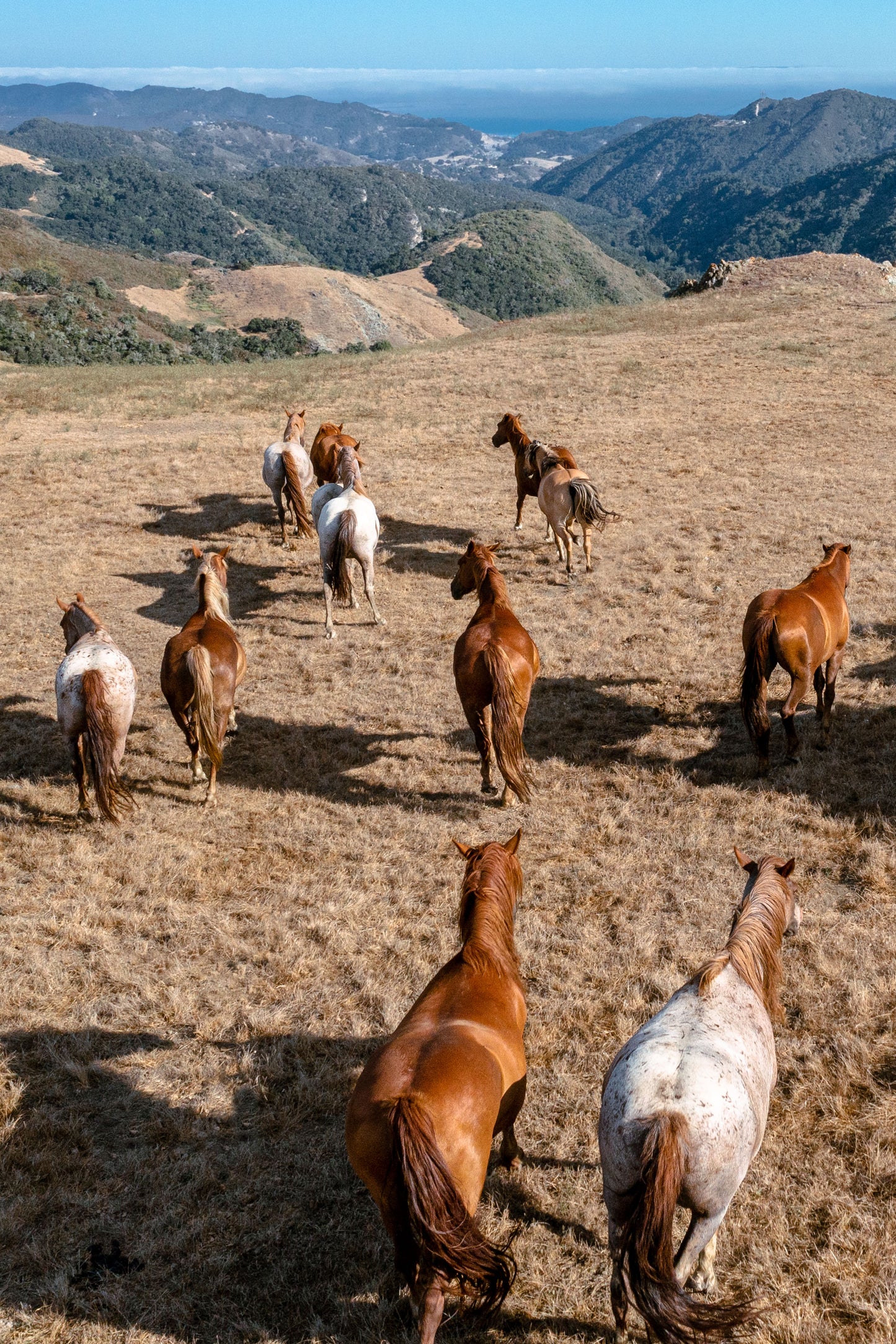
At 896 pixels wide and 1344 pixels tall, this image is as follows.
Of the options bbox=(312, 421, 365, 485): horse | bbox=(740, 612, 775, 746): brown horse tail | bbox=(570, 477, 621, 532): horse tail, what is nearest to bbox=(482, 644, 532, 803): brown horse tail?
bbox=(740, 612, 775, 746): brown horse tail

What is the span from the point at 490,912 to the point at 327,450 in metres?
11.5

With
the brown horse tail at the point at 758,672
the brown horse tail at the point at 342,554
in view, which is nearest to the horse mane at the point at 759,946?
the brown horse tail at the point at 758,672

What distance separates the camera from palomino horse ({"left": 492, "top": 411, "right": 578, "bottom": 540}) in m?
13.1

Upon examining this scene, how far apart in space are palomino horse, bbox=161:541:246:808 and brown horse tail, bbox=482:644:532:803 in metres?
2.23

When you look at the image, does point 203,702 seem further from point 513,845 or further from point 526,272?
point 526,272

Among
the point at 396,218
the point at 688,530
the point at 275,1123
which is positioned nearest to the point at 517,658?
the point at 275,1123

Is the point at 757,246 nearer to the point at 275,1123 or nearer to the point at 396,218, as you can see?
the point at 396,218

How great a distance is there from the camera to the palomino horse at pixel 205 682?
271 inches

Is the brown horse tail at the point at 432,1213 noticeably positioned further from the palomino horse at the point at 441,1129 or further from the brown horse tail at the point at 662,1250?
the brown horse tail at the point at 662,1250

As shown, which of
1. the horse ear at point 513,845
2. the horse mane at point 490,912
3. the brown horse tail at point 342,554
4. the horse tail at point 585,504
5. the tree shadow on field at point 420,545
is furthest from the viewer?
the tree shadow on field at point 420,545

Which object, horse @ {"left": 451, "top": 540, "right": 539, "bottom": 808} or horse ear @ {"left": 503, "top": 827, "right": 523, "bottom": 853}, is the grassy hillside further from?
horse ear @ {"left": 503, "top": 827, "right": 523, "bottom": 853}

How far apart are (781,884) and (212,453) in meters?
17.5

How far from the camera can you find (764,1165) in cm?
399

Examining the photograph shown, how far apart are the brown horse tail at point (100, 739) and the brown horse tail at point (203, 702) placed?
0.65 m
